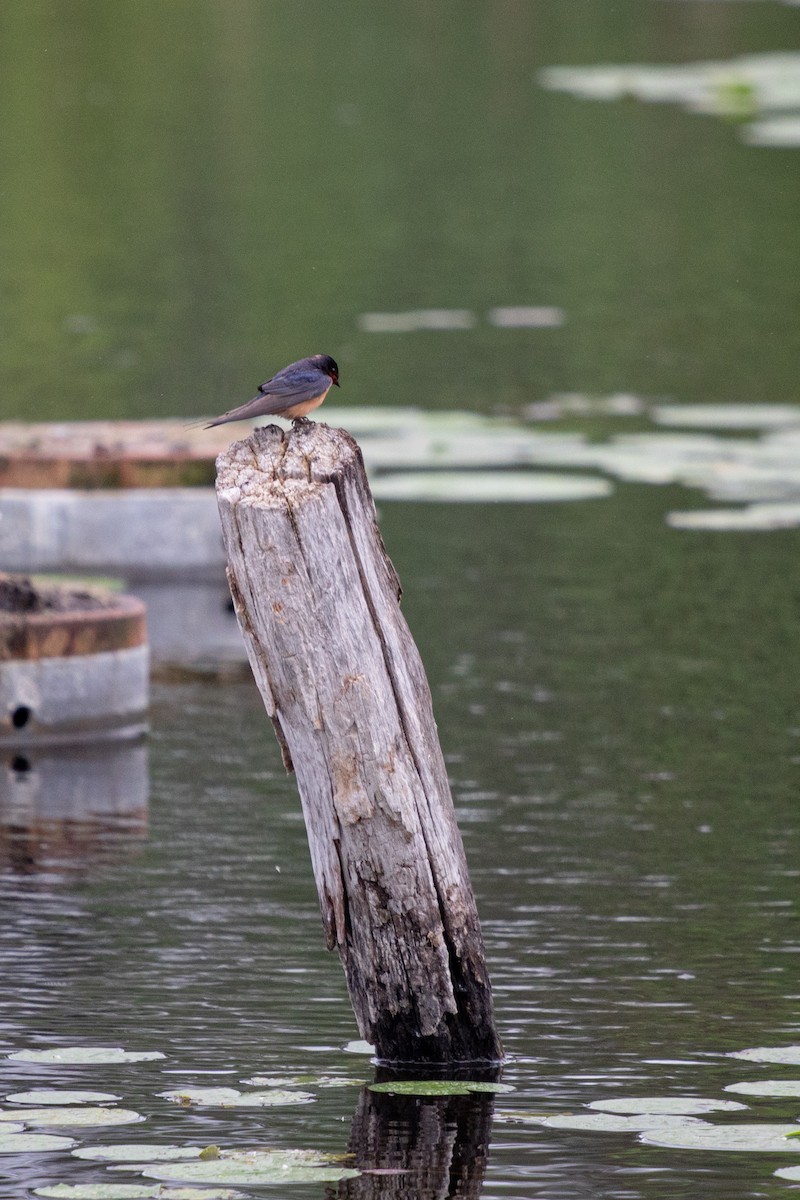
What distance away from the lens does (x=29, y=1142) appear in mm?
6664

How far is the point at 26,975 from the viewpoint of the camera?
8742 millimetres

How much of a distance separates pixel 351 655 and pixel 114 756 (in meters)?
5.37

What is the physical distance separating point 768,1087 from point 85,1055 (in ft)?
6.16

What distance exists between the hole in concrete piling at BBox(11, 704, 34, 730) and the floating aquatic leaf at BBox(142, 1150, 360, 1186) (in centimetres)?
607

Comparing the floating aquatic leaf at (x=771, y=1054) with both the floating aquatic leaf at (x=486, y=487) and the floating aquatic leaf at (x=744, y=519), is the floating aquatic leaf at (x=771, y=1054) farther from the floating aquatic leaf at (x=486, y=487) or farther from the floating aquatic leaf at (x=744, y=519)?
the floating aquatic leaf at (x=486, y=487)

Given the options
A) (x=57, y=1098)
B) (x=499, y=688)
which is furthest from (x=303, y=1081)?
(x=499, y=688)

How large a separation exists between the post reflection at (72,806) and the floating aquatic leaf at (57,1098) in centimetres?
323

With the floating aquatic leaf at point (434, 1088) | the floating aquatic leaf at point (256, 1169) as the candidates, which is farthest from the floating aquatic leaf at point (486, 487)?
the floating aquatic leaf at point (256, 1169)

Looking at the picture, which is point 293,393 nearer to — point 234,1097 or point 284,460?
point 284,460

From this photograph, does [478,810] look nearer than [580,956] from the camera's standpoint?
No

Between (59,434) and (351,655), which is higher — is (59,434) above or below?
below

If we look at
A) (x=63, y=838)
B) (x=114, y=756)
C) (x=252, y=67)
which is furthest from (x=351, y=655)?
(x=252, y=67)

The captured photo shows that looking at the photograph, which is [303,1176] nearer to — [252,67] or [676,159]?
[676,159]

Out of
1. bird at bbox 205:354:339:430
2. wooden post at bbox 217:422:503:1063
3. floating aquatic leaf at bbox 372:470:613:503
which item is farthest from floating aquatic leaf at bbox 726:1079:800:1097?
floating aquatic leaf at bbox 372:470:613:503
